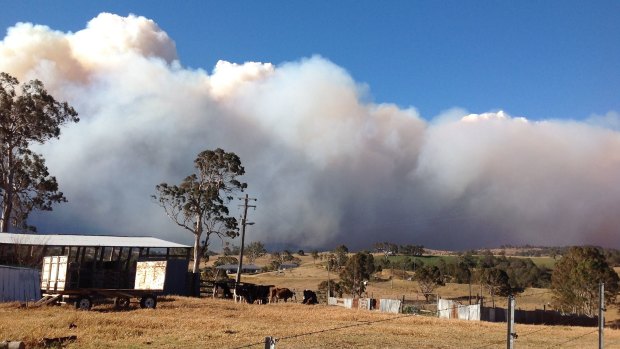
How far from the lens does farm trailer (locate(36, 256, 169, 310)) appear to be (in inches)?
1267

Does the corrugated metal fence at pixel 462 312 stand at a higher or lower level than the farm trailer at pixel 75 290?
lower

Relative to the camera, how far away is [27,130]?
60438 mm

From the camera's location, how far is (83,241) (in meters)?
42.7

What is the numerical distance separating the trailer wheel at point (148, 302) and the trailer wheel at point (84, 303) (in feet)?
9.08

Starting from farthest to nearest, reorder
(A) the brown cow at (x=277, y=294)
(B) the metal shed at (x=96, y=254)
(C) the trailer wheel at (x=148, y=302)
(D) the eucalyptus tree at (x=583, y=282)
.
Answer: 1. (D) the eucalyptus tree at (x=583, y=282)
2. (A) the brown cow at (x=277, y=294)
3. (B) the metal shed at (x=96, y=254)
4. (C) the trailer wheel at (x=148, y=302)

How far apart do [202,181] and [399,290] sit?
161 feet

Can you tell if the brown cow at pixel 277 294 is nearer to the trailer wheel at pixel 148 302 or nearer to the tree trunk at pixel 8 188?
the trailer wheel at pixel 148 302

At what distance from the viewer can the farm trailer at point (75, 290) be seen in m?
32.2

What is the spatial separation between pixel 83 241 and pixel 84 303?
11.6 metres

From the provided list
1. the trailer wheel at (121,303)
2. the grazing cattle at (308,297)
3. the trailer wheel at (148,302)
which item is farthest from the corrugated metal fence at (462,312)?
the trailer wheel at (121,303)

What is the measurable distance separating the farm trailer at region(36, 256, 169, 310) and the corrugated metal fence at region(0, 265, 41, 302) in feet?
2.02

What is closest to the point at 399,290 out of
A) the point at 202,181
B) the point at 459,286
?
the point at 459,286

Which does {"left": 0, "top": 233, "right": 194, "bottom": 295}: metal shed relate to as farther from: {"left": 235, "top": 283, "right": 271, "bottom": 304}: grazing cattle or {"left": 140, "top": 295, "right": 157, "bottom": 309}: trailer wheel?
{"left": 140, "top": 295, "right": 157, "bottom": 309}: trailer wheel

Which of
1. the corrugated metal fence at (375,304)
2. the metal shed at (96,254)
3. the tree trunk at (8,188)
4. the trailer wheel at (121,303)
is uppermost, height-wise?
the tree trunk at (8,188)
